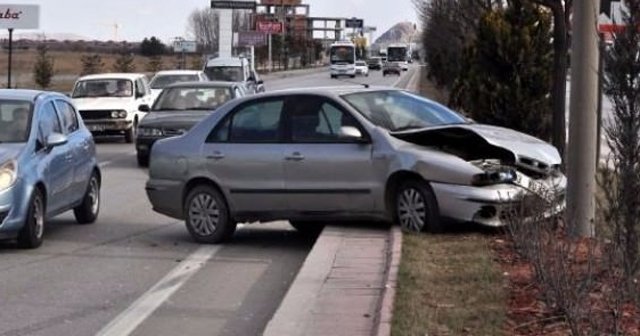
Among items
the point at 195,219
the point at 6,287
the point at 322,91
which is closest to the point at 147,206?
the point at 195,219

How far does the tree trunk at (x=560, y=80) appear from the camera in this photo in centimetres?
1407

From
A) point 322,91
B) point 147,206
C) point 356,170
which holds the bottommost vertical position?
point 147,206

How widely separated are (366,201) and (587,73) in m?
2.60

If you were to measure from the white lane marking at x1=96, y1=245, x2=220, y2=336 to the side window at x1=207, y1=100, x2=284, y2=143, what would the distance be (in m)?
1.21

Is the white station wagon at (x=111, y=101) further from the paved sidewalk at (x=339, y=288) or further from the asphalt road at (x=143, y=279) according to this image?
the paved sidewalk at (x=339, y=288)

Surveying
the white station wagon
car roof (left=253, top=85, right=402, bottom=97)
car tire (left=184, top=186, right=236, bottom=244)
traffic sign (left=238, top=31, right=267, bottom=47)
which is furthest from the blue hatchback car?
traffic sign (left=238, top=31, right=267, bottom=47)

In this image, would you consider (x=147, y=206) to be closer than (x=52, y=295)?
No

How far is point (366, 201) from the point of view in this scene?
10.5 metres

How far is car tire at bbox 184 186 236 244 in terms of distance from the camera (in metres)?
11.2

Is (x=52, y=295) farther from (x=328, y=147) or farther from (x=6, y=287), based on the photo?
→ (x=328, y=147)

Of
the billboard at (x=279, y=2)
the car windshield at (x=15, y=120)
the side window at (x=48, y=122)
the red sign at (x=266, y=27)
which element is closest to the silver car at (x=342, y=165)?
the side window at (x=48, y=122)

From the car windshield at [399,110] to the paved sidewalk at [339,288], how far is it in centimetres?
118

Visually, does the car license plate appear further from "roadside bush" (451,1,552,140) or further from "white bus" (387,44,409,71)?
"white bus" (387,44,409,71)

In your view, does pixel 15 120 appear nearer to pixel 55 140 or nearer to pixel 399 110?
pixel 55 140
